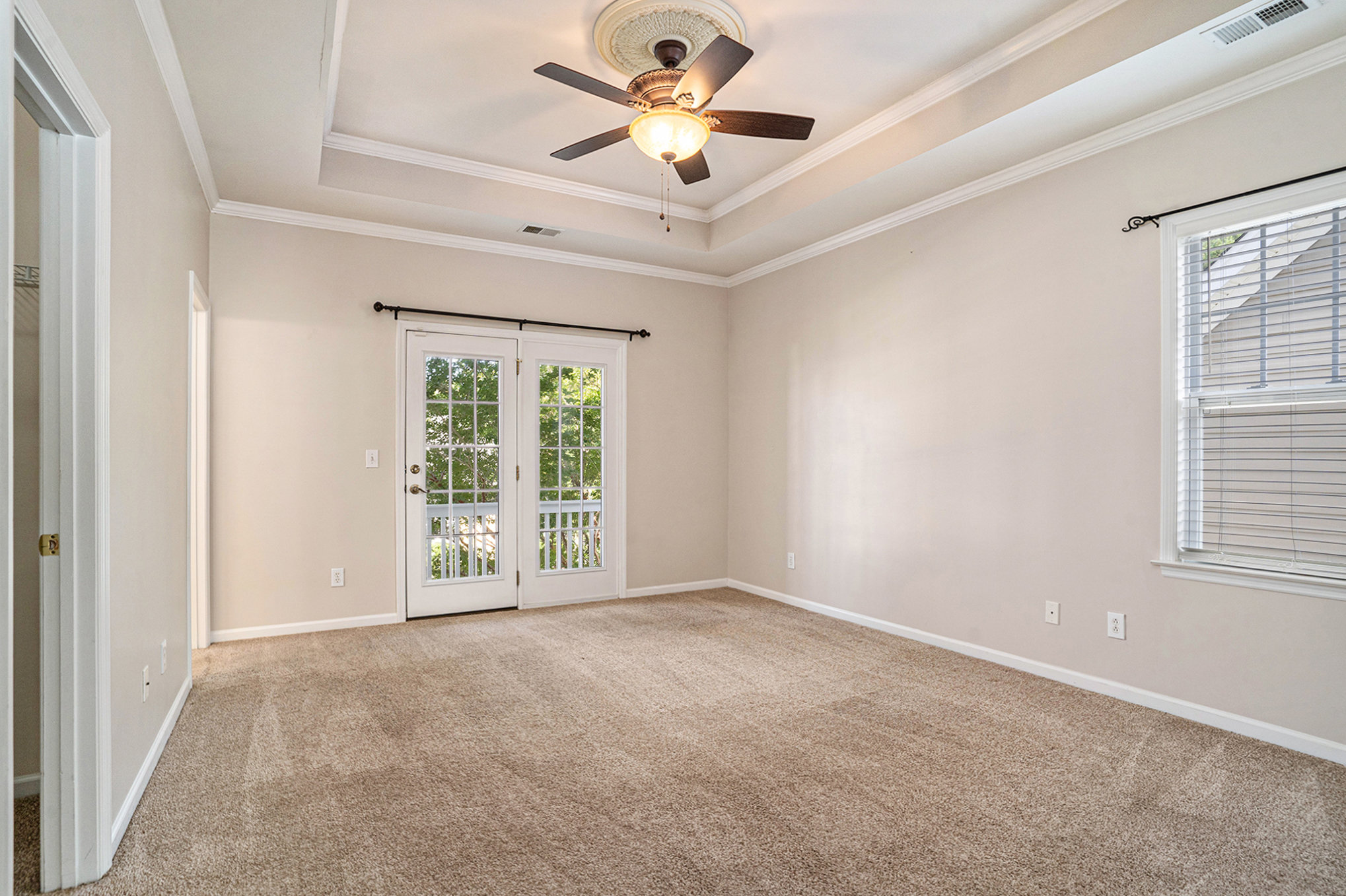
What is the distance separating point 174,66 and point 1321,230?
14.7ft

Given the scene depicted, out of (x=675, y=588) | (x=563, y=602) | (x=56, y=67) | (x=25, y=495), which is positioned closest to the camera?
(x=56, y=67)

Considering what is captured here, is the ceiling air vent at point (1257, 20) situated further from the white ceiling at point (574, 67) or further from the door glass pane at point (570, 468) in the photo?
the door glass pane at point (570, 468)

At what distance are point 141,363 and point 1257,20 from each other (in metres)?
4.07

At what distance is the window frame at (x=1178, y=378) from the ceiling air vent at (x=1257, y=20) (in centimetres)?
62

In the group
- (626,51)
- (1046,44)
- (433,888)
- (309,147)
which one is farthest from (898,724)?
(309,147)

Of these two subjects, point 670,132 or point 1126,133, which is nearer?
point 670,132

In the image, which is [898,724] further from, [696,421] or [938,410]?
[696,421]

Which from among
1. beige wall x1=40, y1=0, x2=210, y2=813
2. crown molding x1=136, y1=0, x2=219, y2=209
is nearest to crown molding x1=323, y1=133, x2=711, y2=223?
crown molding x1=136, y1=0, x2=219, y2=209

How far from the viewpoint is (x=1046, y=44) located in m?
3.07

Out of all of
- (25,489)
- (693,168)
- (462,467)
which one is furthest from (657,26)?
(462,467)

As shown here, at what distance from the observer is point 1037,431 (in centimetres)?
375

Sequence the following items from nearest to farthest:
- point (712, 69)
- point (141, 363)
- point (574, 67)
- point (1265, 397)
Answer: point (141, 363)
point (712, 69)
point (1265, 397)
point (574, 67)

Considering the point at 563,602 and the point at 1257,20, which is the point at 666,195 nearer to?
the point at 563,602

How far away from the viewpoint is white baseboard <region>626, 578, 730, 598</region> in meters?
5.77
